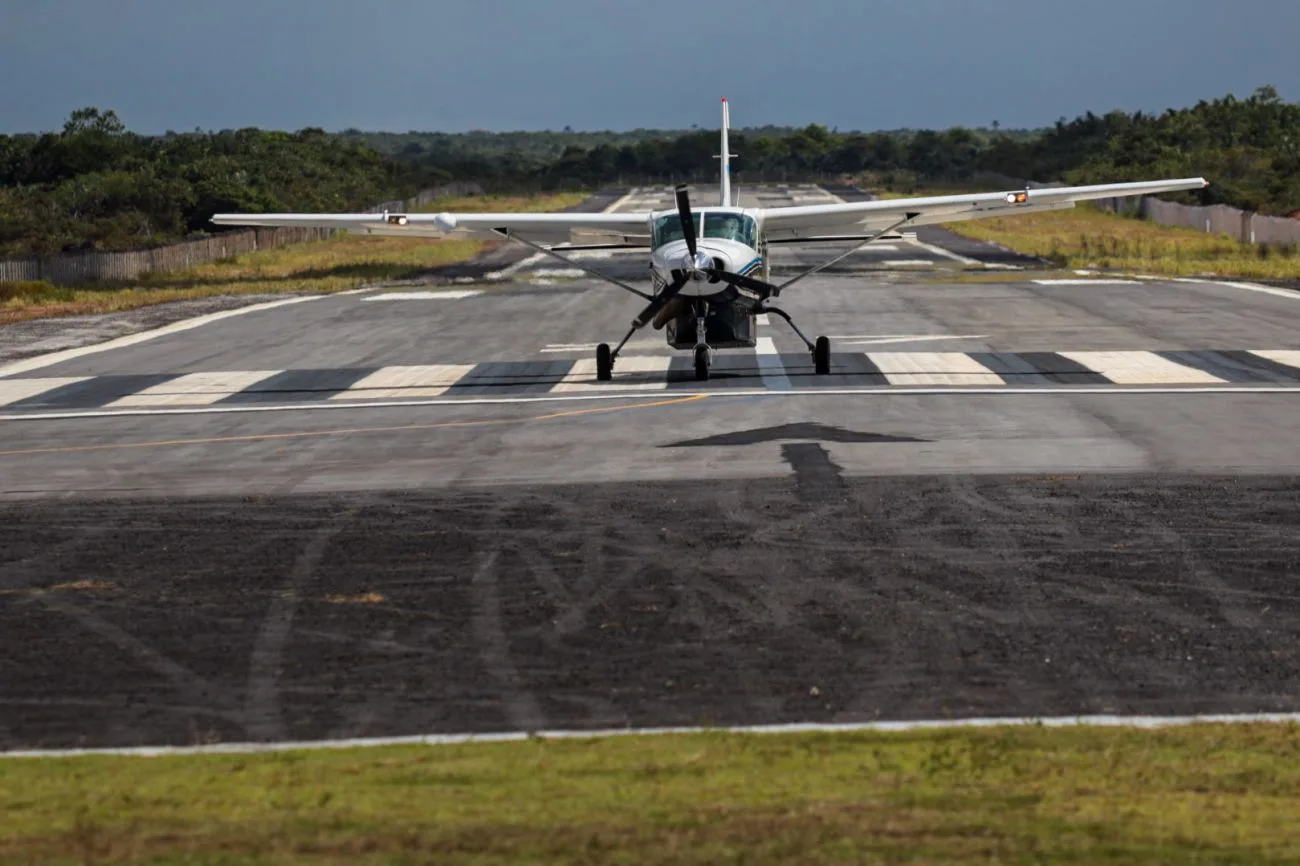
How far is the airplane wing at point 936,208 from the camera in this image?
33031 mm

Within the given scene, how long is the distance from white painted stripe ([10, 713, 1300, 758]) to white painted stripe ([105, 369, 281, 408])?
1863 cm

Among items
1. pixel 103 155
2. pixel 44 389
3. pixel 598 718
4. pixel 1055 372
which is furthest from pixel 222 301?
pixel 103 155

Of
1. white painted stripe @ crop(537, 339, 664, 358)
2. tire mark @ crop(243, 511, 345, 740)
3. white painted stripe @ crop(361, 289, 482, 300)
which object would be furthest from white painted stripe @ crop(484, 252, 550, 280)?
tire mark @ crop(243, 511, 345, 740)

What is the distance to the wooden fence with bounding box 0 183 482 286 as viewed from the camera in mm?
55438

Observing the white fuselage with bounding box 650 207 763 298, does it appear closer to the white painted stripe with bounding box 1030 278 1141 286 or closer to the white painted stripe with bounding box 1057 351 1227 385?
the white painted stripe with bounding box 1057 351 1227 385

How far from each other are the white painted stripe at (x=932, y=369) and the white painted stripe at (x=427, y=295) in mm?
20226

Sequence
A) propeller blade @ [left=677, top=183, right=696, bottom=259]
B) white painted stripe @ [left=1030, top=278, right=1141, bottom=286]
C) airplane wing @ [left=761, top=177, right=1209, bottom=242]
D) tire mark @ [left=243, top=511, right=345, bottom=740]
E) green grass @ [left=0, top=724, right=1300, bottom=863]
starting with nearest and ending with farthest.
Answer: green grass @ [left=0, top=724, right=1300, bottom=863], tire mark @ [left=243, top=511, right=345, bottom=740], propeller blade @ [left=677, top=183, right=696, bottom=259], airplane wing @ [left=761, top=177, right=1209, bottom=242], white painted stripe @ [left=1030, top=278, right=1141, bottom=286]

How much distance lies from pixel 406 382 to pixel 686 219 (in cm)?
585

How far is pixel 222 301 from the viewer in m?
50.2

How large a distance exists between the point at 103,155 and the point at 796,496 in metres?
105

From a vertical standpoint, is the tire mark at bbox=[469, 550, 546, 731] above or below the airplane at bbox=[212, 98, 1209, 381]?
below

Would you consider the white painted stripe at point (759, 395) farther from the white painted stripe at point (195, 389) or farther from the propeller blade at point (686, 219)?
the propeller blade at point (686, 219)

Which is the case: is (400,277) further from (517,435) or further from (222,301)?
(517,435)

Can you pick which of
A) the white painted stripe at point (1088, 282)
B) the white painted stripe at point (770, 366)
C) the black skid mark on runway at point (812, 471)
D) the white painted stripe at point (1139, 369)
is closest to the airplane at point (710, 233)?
the white painted stripe at point (770, 366)
